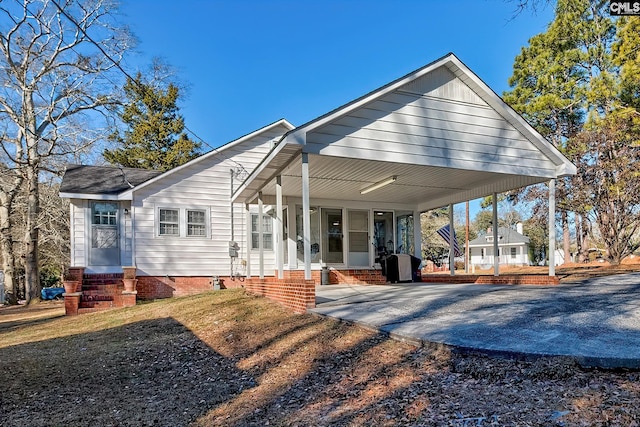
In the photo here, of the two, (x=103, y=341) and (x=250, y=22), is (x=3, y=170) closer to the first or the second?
(x=250, y=22)

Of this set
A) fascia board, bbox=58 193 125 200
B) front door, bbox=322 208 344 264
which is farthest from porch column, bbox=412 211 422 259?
fascia board, bbox=58 193 125 200

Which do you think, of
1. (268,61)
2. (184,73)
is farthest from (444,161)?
(184,73)

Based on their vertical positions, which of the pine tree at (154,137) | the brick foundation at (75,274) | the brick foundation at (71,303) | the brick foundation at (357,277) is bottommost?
the brick foundation at (71,303)

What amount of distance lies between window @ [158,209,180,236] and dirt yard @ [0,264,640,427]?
6295 millimetres

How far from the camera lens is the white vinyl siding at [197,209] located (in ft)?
43.4

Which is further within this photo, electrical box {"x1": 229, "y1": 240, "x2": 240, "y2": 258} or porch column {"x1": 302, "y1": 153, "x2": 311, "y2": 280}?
electrical box {"x1": 229, "y1": 240, "x2": 240, "y2": 258}

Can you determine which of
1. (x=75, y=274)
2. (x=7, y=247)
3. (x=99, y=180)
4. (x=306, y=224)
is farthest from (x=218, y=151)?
(x=7, y=247)

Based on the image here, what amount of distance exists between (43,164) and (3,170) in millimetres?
1594

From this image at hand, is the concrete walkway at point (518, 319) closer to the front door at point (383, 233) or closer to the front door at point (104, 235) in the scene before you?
the front door at point (383, 233)

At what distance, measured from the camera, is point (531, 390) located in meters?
3.25

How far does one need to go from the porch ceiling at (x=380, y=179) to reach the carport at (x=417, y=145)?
27 mm

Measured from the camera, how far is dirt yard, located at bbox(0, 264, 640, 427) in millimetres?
3072

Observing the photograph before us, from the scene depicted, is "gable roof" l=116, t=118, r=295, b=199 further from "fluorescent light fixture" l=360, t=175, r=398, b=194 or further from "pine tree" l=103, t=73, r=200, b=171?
"pine tree" l=103, t=73, r=200, b=171

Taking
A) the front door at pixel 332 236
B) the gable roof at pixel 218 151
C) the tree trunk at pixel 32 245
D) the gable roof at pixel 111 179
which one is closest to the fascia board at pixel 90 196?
the gable roof at pixel 111 179
